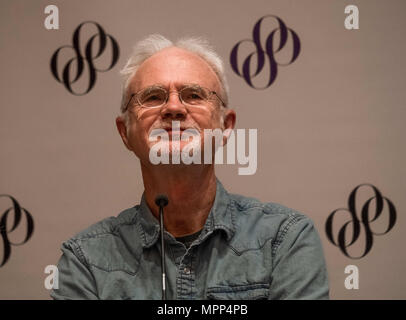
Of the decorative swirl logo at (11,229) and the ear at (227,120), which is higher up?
the ear at (227,120)

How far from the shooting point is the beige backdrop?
178 cm

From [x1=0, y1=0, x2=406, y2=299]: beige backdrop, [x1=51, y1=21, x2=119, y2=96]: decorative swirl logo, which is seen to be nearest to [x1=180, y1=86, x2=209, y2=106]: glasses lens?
[x1=0, y1=0, x2=406, y2=299]: beige backdrop

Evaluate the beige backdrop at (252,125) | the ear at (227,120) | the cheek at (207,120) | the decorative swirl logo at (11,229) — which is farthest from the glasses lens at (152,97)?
the decorative swirl logo at (11,229)

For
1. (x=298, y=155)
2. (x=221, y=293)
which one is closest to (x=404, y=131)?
(x=298, y=155)

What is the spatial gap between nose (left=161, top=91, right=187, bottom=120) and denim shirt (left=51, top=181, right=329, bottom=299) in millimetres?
261

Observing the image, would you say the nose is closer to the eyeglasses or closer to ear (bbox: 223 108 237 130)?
the eyeglasses

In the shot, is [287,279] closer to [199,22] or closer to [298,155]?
[298,155]

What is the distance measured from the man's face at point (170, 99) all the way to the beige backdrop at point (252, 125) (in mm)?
393

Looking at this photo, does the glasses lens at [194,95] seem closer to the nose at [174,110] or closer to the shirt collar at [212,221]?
the nose at [174,110]

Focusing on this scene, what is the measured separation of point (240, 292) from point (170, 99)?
53 cm

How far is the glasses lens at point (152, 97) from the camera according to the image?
1.37 m

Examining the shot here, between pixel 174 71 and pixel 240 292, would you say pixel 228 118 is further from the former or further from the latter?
pixel 240 292

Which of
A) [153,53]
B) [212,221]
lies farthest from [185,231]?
[153,53]
